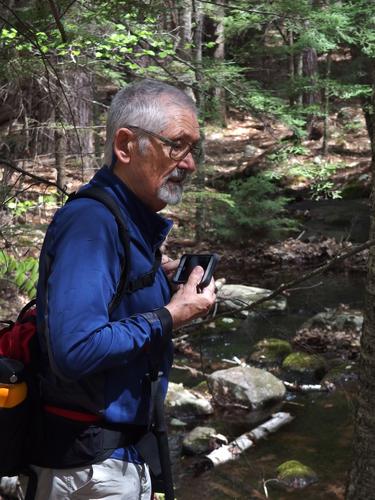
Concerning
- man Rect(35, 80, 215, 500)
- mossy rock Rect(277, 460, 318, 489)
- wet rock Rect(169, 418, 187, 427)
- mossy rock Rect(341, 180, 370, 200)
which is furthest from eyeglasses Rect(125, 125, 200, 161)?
mossy rock Rect(341, 180, 370, 200)

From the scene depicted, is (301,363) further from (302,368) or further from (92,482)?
(92,482)

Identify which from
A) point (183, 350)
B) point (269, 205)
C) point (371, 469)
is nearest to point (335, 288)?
point (269, 205)

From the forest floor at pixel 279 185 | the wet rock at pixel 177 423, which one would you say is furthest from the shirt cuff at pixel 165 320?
the wet rock at pixel 177 423

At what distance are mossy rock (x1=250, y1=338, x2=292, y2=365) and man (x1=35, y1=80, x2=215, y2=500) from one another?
6.99 metres

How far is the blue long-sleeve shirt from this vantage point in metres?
1.52

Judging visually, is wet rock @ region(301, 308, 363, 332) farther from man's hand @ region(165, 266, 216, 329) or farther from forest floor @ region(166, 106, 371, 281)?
man's hand @ region(165, 266, 216, 329)

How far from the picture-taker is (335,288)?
476 inches

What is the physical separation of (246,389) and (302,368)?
4.67 feet

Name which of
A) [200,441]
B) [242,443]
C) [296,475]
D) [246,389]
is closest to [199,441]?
[200,441]

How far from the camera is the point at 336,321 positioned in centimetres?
977

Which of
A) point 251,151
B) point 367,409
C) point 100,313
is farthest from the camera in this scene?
point 251,151

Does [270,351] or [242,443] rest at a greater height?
[242,443]

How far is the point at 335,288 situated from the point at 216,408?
5.65 meters

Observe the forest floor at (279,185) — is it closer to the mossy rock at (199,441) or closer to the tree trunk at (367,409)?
the mossy rock at (199,441)
